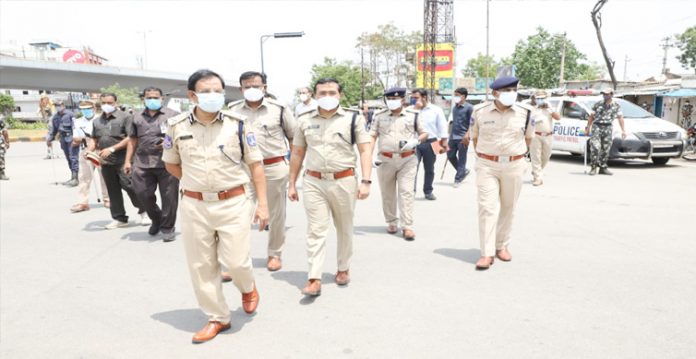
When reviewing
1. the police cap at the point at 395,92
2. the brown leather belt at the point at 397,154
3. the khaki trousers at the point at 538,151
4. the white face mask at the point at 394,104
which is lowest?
the khaki trousers at the point at 538,151

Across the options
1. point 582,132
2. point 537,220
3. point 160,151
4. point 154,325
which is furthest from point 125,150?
point 582,132

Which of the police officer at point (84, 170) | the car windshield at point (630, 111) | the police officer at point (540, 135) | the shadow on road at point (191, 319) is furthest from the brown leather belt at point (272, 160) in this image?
the car windshield at point (630, 111)

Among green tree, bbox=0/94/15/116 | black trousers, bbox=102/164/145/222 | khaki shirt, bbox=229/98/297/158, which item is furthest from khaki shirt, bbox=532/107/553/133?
green tree, bbox=0/94/15/116

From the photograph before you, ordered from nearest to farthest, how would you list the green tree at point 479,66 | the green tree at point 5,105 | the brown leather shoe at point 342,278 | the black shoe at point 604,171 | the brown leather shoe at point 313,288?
the brown leather shoe at point 313,288, the brown leather shoe at point 342,278, the black shoe at point 604,171, the green tree at point 5,105, the green tree at point 479,66

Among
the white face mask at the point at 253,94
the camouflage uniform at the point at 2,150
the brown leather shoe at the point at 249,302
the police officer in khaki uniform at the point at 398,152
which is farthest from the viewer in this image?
the camouflage uniform at the point at 2,150

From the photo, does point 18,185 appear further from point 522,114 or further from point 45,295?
point 522,114

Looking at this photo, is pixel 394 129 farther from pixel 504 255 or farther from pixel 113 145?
pixel 113 145

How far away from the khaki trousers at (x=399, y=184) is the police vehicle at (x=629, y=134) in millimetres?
7394

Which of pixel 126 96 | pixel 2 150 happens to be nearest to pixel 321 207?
pixel 2 150

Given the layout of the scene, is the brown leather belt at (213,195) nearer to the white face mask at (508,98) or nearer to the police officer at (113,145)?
the white face mask at (508,98)

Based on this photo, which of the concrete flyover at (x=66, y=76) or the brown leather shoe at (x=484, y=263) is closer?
the brown leather shoe at (x=484, y=263)

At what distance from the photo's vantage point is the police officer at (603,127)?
424 inches

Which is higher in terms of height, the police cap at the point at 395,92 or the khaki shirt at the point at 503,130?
the police cap at the point at 395,92

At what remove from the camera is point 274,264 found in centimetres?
504
